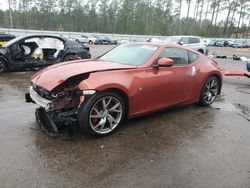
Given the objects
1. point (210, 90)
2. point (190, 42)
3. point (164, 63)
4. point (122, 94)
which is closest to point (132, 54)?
point (164, 63)

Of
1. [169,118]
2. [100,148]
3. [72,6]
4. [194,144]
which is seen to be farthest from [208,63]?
[72,6]

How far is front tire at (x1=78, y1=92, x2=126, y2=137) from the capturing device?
4105mm

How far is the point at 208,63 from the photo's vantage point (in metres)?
6.29

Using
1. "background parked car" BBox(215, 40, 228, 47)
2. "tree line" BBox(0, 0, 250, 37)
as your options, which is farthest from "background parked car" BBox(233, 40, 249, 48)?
"tree line" BBox(0, 0, 250, 37)

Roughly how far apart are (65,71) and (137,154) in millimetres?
1783

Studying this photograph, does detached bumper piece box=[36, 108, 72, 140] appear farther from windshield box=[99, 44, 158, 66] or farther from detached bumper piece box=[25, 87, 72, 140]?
windshield box=[99, 44, 158, 66]

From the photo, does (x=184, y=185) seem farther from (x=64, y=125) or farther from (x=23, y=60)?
(x=23, y=60)

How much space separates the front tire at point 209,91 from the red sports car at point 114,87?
350mm

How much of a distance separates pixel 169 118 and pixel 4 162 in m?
3.14

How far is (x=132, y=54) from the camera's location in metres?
5.41

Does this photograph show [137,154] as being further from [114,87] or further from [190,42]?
[190,42]

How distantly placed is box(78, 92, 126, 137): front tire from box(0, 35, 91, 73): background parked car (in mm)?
6528

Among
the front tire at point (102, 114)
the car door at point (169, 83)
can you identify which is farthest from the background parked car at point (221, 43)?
the front tire at point (102, 114)

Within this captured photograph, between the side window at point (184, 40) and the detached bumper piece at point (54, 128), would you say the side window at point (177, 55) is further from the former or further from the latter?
the side window at point (184, 40)
